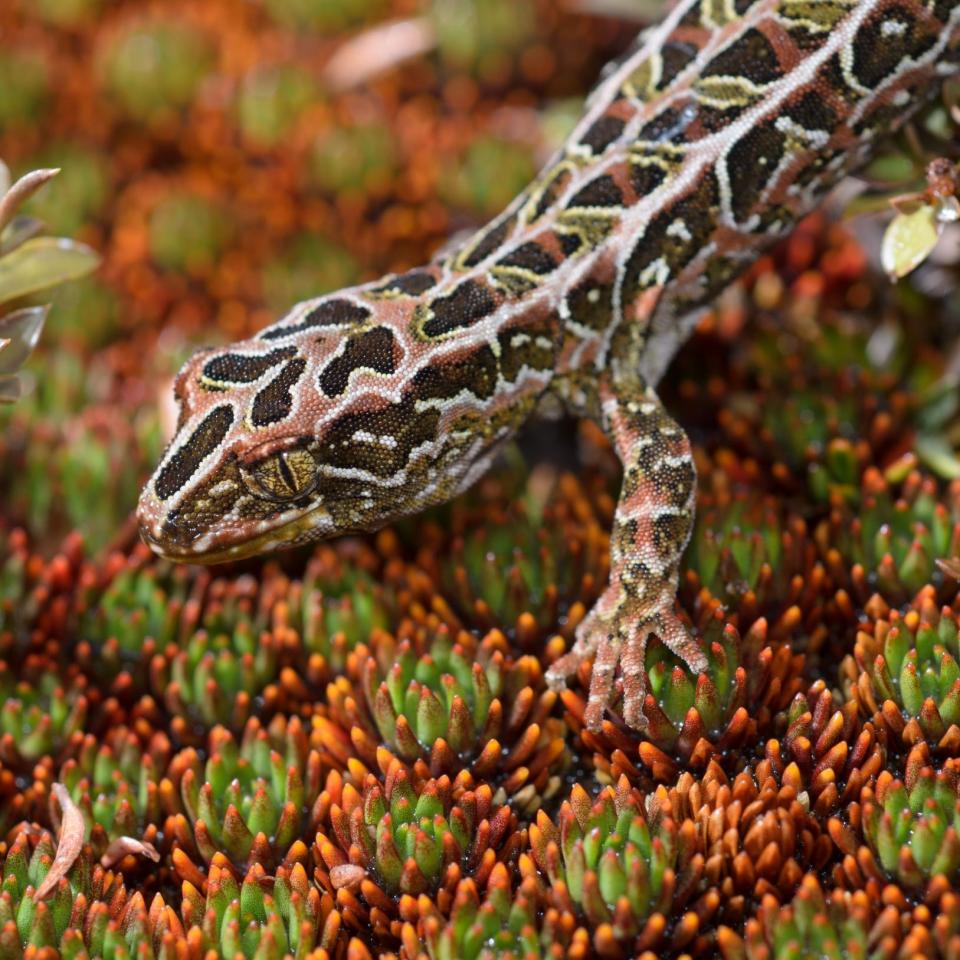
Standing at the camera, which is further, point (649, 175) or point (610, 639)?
point (649, 175)

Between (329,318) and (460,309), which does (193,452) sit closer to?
(329,318)

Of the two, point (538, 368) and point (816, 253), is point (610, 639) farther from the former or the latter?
point (816, 253)

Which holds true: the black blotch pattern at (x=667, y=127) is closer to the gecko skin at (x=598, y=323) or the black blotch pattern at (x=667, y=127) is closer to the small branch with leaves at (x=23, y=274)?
the gecko skin at (x=598, y=323)

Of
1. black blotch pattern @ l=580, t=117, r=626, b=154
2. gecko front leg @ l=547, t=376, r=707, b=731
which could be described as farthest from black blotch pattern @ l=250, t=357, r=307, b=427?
black blotch pattern @ l=580, t=117, r=626, b=154

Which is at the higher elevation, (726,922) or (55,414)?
(55,414)

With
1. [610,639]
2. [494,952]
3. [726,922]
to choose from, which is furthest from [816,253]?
[494,952]

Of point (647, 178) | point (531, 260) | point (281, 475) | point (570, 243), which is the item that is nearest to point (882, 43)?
point (647, 178)

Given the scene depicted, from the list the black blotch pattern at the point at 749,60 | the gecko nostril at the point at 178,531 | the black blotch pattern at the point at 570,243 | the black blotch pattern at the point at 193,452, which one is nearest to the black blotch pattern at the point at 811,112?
the black blotch pattern at the point at 749,60
